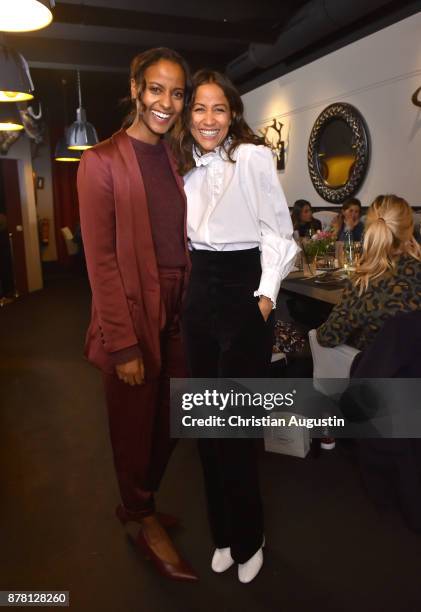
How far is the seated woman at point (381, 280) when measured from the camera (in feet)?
6.93

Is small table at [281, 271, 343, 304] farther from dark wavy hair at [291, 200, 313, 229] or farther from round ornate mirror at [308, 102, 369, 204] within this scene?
round ornate mirror at [308, 102, 369, 204]

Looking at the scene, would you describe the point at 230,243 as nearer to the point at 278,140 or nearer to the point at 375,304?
the point at 375,304

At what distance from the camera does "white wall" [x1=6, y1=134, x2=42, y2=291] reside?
7750 millimetres

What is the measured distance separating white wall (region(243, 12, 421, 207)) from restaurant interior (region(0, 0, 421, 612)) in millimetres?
19

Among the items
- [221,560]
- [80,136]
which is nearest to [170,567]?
[221,560]

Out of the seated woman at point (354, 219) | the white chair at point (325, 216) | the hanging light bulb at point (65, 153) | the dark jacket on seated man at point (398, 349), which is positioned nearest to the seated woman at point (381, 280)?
the dark jacket on seated man at point (398, 349)

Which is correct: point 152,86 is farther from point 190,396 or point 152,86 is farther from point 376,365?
point 376,365

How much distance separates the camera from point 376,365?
181 cm

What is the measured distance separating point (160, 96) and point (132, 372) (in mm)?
833

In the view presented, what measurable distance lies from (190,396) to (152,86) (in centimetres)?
102

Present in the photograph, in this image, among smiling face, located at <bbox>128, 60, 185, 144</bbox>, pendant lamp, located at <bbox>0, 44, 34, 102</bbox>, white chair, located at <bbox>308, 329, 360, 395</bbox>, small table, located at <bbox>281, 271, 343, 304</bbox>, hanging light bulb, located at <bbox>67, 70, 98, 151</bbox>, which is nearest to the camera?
smiling face, located at <bbox>128, 60, 185, 144</bbox>

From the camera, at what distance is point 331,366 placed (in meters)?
2.38

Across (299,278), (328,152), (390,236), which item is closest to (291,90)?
(328,152)

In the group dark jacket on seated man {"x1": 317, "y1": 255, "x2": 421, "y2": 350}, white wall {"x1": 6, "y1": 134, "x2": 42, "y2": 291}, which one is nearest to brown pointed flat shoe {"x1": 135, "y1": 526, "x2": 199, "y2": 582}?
dark jacket on seated man {"x1": 317, "y1": 255, "x2": 421, "y2": 350}
